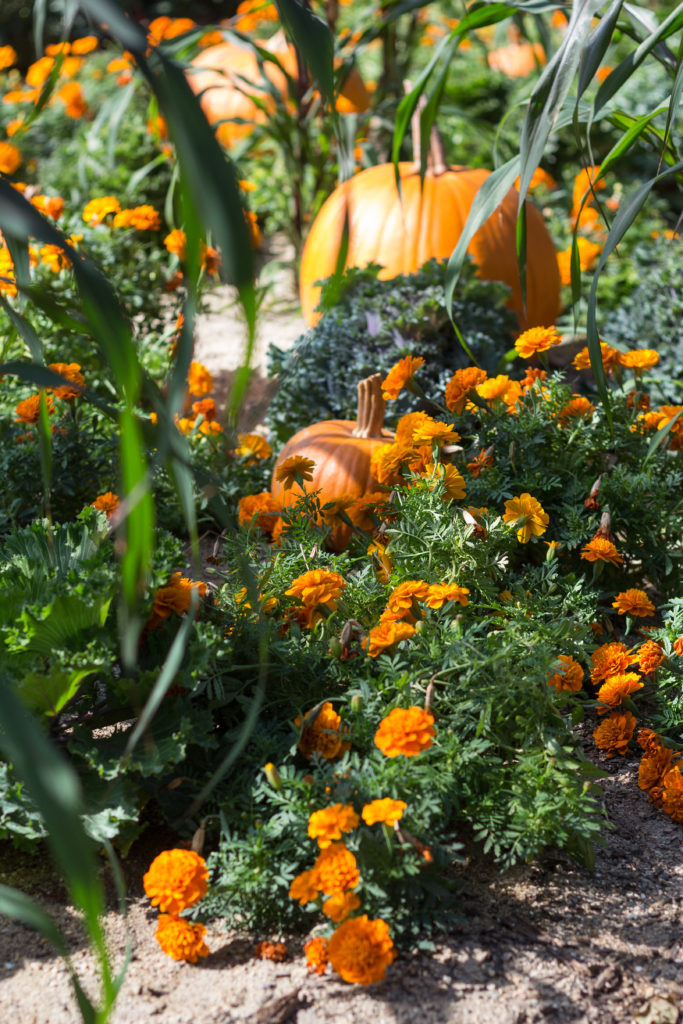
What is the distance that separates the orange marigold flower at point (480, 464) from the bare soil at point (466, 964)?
0.68 metres

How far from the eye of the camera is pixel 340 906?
4.15 ft

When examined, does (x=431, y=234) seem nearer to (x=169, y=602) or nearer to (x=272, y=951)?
(x=169, y=602)

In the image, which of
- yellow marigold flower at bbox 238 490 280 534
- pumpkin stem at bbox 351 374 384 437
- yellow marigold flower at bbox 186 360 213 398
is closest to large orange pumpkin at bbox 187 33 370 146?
yellow marigold flower at bbox 186 360 213 398

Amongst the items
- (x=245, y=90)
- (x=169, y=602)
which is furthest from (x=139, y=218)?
(x=245, y=90)

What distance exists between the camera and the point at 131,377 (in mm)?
894

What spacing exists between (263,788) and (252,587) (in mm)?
427

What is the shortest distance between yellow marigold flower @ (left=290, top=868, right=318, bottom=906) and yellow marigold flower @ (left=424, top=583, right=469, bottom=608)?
49 cm

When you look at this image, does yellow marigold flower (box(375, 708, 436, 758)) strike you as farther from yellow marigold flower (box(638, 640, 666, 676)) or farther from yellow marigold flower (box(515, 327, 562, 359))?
yellow marigold flower (box(515, 327, 562, 359))

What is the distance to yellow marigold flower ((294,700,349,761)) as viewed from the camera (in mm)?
1473

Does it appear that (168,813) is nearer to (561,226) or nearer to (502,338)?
(502,338)

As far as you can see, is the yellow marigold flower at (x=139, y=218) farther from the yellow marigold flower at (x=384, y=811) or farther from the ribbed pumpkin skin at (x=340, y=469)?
the yellow marigold flower at (x=384, y=811)

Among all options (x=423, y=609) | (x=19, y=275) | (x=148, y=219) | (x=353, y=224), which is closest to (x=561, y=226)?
(x=353, y=224)

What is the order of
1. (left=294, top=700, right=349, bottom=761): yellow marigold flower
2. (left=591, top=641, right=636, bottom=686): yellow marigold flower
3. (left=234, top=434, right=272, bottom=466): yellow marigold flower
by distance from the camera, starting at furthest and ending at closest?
(left=234, top=434, right=272, bottom=466): yellow marigold flower → (left=591, top=641, right=636, bottom=686): yellow marigold flower → (left=294, top=700, right=349, bottom=761): yellow marigold flower

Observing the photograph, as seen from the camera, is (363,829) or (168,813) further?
(168,813)
